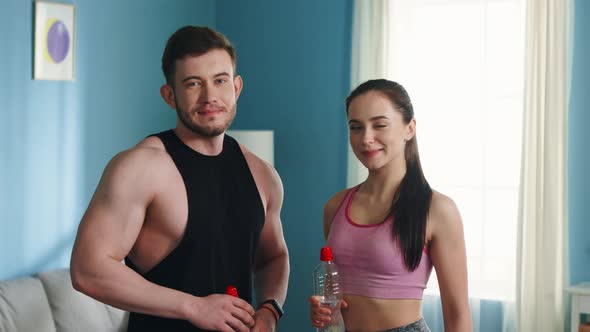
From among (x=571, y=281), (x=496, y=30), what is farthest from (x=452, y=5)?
(x=571, y=281)

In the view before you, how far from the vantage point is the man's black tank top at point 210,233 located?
5.95ft

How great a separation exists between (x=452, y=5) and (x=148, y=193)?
2856mm

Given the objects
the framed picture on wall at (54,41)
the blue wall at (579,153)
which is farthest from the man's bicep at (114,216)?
the blue wall at (579,153)

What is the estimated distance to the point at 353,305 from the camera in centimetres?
200

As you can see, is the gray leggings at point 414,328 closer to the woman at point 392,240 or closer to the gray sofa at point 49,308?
the woman at point 392,240

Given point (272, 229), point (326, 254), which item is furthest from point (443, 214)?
point (272, 229)

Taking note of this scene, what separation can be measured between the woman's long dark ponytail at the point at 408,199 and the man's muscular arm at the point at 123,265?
1.51ft

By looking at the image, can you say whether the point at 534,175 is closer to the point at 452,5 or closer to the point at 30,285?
the point at 452,5

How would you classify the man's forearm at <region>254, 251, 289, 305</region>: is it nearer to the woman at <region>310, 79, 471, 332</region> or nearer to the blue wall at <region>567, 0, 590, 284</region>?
the woman at <region>310, 79, 471, 332</region>

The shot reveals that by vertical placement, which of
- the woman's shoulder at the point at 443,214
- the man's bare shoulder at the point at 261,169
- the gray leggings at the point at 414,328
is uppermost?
the man's bare shoulder at the point at 261,169

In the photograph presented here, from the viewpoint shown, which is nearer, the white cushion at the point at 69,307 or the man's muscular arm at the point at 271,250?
the man's muscular arm at the point at 271,250

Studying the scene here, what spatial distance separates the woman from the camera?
196 cm

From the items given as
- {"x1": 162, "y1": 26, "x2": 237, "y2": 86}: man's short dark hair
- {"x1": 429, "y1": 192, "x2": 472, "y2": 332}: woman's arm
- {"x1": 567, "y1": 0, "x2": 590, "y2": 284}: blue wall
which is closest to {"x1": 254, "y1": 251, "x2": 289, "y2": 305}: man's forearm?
{"x1": 429, "y1": 192, "x2": 472, "y2": 332}: woman's arm

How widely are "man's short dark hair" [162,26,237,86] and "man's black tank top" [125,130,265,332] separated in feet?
0.57
